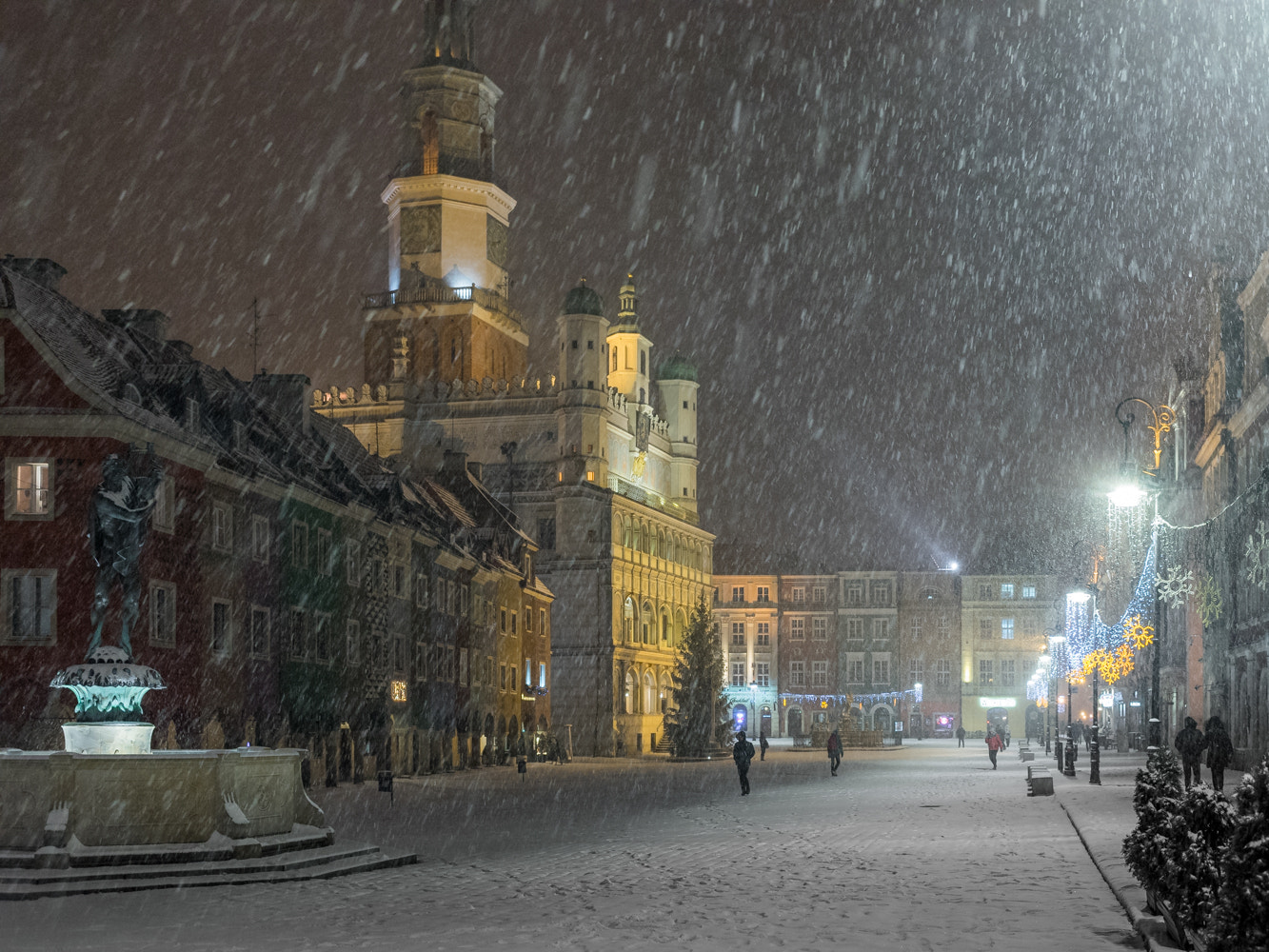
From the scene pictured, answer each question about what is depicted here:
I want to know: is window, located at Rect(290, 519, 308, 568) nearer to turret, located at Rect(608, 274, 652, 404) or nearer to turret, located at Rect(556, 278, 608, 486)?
turret, located at Rect(556, 278, 608, 486)

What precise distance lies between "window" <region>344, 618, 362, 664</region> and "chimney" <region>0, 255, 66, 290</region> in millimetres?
14789

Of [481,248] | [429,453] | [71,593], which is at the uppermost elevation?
[481,248]

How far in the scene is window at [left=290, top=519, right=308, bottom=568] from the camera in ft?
147

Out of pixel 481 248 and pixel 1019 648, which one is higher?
pixel 481 248

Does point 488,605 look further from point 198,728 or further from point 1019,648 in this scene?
point 1019,648

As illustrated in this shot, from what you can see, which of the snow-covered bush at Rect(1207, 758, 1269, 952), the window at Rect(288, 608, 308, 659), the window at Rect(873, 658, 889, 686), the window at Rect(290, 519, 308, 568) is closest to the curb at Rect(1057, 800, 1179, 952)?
the snow-covered bush at Rect(1207, 758, 1269, 952)

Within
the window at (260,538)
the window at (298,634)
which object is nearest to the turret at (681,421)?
the window at (298,634)

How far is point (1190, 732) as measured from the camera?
115ft

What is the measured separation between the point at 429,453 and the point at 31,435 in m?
71.7

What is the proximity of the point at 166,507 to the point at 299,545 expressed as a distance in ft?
28.0

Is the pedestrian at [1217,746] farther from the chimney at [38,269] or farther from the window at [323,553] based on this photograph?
the chimney at [38,269]

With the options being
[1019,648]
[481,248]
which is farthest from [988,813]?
[1019,648]

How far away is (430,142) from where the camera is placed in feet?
359

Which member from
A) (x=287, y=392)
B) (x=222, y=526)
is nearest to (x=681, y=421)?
(x=287, y=392)
